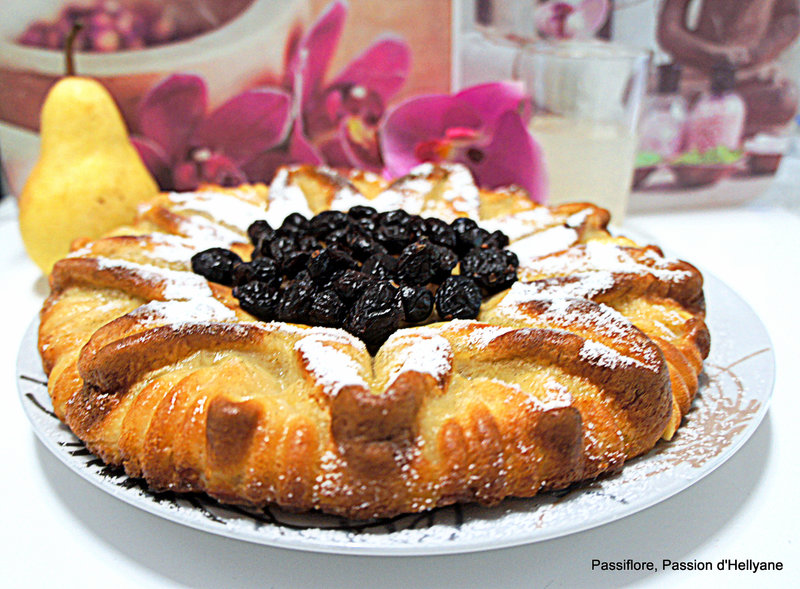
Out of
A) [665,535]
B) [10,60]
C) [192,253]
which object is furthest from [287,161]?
[665,535]

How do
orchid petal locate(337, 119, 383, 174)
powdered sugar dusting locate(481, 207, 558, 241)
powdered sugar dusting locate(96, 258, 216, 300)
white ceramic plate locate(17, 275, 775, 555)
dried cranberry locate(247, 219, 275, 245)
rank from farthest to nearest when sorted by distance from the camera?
orchid petal locate(337, 119, 383, 174), powdered sugar dusting locate(481, 207, 558, 241), dried cranberry locate(247, 219, 275, 245), powdered sugar dusting locate(96, 258, 216, 300), white ceramic plate locate(17, 275, 775, 555)

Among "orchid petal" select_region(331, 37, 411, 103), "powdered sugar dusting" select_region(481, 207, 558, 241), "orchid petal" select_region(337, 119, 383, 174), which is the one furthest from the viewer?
"orchid petal" select_region(337, 119, 383, 174)

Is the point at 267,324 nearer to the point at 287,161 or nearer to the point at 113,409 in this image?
the point at 113,409

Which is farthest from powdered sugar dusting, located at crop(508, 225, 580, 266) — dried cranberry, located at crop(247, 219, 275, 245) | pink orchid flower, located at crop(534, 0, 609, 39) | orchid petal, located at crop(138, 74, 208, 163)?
orchid petal, located at crop(138, 74, 208, 163)

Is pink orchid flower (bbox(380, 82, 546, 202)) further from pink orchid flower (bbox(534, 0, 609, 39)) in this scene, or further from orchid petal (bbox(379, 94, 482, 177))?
pink orchid flower (bbox(534, 0, 609, 39))

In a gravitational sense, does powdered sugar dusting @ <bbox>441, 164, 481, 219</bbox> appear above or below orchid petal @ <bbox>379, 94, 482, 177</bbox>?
above

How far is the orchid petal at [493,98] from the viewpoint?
235cm

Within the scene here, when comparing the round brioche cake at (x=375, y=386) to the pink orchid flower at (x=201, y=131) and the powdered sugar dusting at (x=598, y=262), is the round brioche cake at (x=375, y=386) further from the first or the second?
the pink orchid flower at (x=201, y=131)

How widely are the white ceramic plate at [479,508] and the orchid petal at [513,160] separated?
122 centimetres

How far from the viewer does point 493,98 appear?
7.86 feet

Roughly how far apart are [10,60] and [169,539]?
1917mm

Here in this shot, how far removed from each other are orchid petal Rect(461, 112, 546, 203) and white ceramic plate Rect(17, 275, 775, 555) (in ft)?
4.02

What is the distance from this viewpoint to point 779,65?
2.48 m

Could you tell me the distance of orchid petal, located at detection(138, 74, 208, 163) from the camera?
7.80ft
